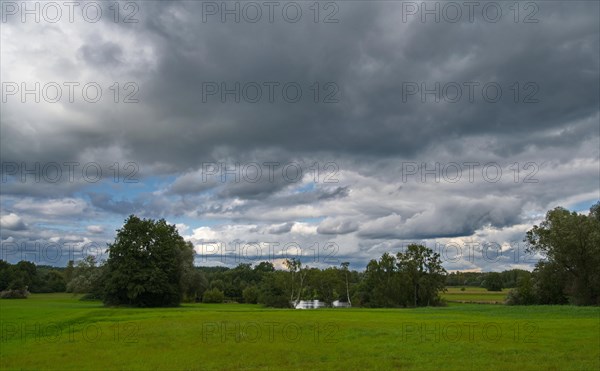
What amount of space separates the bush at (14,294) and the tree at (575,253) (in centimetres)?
13580

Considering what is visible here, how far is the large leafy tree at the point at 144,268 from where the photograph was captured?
87625mm

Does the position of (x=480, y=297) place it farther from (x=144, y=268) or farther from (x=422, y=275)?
(x=144, y=268)

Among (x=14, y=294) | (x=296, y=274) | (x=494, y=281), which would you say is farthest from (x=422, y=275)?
(x=14, y=294)

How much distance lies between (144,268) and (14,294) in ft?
245

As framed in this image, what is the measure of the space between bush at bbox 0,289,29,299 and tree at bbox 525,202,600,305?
136 metres

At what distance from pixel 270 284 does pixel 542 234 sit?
6078cm

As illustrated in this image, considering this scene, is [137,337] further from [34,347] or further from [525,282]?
[525,282]

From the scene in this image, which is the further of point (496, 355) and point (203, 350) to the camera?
point (203, 350)

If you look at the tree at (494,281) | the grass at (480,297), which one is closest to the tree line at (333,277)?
the grass at (480,297)

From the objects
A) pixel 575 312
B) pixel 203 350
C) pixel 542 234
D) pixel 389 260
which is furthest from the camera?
pixel 389 260

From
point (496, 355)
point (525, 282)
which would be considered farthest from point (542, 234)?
point (496, 355)

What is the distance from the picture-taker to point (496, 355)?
25734 millimetres

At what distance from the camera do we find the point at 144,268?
296 ft

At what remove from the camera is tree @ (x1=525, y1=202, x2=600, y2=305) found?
7488 cm
